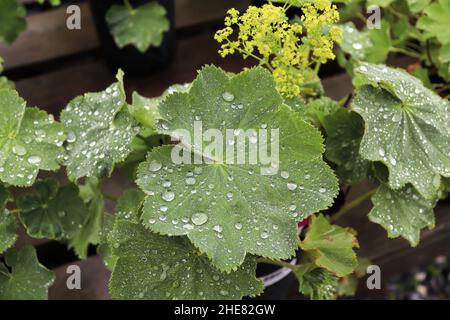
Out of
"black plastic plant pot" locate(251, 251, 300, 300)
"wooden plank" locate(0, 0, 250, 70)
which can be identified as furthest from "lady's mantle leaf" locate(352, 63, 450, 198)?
"wooden plank" locate(0, 0, 250, 70)

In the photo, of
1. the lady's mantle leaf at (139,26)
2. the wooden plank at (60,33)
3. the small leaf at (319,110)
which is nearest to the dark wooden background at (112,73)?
the wooden plank at (60,33)

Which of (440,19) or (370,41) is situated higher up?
(440,19)

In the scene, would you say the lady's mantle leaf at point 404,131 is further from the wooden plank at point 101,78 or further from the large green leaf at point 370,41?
the wooden plank at point 101,78

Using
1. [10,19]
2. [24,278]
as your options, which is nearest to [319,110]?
[24,278]

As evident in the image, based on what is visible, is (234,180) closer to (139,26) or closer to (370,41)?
(370,41)

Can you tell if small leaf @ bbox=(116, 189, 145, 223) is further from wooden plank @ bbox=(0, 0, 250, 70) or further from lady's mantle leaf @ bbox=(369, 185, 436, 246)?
wooden plank @ bbox=(0, 0, 250, 70)

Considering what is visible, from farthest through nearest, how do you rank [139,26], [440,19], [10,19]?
[139,26] < [10,19] < [440,19]
